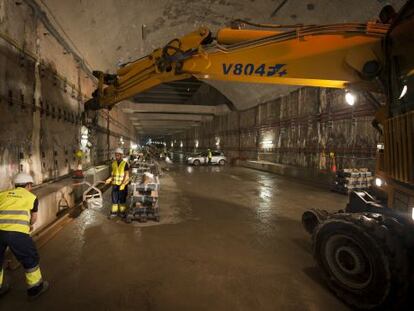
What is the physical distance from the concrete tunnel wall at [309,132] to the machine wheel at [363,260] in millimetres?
8760

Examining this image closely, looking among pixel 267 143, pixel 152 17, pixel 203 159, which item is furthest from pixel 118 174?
pixel 203 159

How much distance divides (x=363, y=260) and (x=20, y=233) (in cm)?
435

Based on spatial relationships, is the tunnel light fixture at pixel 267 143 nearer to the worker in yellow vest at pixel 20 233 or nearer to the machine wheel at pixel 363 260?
the machine wheel at pixel 363 260

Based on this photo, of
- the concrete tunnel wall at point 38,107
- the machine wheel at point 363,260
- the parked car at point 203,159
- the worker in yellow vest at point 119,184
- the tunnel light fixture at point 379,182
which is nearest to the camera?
the machine wheel at point 363,260

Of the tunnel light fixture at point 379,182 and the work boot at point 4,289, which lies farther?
the tunnel light fixture at point 379,182

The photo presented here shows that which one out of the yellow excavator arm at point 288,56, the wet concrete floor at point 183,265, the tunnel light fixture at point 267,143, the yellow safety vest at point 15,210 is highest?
the yellow excavator arm at point 288,56

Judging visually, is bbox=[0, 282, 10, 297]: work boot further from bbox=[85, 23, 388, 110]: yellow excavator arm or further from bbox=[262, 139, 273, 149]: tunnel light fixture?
bbox=[262, 139, 273, 149]: tunnel light fixture

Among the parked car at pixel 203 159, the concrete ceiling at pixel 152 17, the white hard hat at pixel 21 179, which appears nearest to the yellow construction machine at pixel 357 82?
the white hard hat at pixel 21 179

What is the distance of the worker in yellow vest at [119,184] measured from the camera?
Result: 646 centimetres

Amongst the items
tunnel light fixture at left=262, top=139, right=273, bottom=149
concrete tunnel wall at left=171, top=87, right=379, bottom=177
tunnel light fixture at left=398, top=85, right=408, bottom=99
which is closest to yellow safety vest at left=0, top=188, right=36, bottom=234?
tunnel light fixture at left=398, top=85, right=408, bottom=99

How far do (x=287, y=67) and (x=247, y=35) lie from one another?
953 mm

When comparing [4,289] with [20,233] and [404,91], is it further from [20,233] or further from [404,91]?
[404,91]

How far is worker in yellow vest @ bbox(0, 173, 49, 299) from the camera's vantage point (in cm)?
303

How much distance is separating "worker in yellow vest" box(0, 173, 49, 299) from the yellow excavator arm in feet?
10.5
